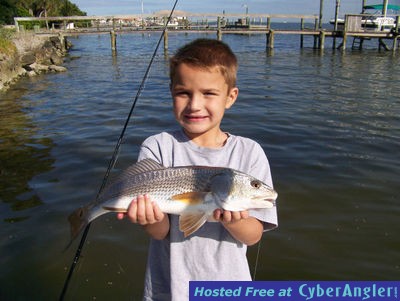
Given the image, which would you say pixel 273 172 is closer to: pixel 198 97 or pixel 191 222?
pixel 198 97

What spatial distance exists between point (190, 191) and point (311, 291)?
1006mm

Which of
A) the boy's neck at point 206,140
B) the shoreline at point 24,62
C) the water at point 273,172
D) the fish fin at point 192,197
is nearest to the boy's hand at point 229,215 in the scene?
the fish fin at point 192,197

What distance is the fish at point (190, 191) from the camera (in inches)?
95.9

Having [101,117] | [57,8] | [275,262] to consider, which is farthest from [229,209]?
[57,8]

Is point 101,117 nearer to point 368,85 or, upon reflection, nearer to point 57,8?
point 368,85

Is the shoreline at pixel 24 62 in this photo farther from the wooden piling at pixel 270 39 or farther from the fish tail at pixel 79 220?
the wooden piling at pixel 270 39

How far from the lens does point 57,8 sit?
86938 mm

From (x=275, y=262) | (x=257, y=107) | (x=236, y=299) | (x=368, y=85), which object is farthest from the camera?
(x=368, y=85)

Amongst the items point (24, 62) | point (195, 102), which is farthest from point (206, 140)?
point (24, 62)

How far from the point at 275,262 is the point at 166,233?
3202mm

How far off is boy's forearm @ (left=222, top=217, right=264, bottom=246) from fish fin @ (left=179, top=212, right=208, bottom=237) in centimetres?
21

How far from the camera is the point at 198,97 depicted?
8.90ft

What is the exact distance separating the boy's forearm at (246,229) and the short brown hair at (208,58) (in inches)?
41.4

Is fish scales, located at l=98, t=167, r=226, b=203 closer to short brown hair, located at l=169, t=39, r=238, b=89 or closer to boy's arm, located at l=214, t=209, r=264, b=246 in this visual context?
boy's arm, located at l=214, t=209, r=264, b=246
